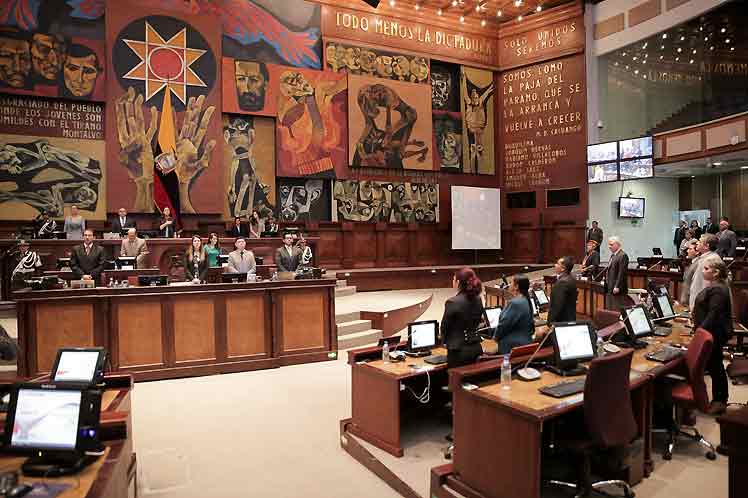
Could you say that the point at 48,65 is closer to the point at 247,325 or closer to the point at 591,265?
the point at 247,325

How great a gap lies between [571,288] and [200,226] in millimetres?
9730

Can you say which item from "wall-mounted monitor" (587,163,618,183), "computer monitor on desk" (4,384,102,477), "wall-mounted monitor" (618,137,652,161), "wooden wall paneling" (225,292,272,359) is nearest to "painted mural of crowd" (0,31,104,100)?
"wooden wall paneling" (225,292,272,359)

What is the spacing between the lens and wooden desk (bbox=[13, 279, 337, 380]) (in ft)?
21.0

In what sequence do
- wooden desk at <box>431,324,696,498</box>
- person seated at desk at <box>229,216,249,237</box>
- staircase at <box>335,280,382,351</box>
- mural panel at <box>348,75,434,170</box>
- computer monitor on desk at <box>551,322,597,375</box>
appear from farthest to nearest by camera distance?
mural panel at <box>348,75,434,170</box>
person seated at desk at <box>229,216,249,237</box>
staircase at <box>335,280,382,351</box>
computer monitor on desk at <box>551,322,597,375</box>
wooden desk at <box>431,324,696,498</box>

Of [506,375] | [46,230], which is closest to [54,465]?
[506,375]

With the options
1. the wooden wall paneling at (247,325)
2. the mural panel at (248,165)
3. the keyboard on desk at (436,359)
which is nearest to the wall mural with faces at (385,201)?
the mural panel at (248,165)

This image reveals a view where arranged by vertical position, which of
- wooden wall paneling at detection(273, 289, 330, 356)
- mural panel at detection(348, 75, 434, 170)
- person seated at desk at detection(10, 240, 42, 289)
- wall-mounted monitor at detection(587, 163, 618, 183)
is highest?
mural panel at detection(348, 75, 434, 170)

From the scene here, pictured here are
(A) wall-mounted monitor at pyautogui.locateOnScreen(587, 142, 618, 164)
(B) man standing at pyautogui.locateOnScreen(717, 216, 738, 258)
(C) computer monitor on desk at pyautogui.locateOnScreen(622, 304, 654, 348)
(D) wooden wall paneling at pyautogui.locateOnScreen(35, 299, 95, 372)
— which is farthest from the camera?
(A) wall-mounted monitor at pyautogui.locateOnScreen(587, 142, 618, 164)

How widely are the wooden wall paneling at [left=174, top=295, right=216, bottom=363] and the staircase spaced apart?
2.09 m

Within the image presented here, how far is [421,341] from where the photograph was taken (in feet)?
16.4

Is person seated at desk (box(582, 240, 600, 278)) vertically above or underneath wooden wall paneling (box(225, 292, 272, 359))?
above

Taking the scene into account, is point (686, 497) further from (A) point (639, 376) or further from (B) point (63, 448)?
(B) point (63, 448)

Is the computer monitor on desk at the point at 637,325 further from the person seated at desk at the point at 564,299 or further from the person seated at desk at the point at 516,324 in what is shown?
the person seated at desk at the point at 516,324

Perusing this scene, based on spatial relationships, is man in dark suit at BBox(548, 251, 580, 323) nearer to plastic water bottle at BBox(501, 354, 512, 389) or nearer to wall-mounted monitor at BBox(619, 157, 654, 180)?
plastic water bottle at BBox(501, 354, 512, 389)
